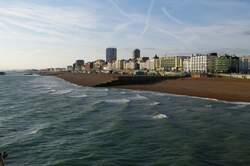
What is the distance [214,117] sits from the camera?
110ft

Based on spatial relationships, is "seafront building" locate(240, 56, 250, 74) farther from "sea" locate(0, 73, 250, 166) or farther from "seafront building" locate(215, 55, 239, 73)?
"sea" locate(0, 73, 250, 166)

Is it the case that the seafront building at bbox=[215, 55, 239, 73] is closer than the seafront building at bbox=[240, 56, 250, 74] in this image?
No

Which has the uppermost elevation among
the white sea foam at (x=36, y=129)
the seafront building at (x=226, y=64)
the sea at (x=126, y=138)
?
the seafront building at (x=226, y=64)

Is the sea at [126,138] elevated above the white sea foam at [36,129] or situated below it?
below

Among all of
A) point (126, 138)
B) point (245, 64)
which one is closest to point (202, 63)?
point (245, 64)

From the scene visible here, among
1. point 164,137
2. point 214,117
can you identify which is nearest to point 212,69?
point 214,117

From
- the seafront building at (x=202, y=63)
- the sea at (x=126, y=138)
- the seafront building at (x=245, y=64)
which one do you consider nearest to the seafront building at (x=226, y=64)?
the seafront building at (x=202, y=63)

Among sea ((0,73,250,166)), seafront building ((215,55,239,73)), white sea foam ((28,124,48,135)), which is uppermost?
seafront building ((215,55,239,73))

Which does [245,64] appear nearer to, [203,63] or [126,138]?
[203,63]

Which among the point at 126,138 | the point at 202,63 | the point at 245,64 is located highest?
the point at 202,63

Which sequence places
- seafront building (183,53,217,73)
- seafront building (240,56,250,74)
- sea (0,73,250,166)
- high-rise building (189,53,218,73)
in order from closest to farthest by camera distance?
sea (0,73,250,166) → seafront building (240,56,250,74) → high-rise building (189,53,218,73) → seafront building (183,53,217,73)

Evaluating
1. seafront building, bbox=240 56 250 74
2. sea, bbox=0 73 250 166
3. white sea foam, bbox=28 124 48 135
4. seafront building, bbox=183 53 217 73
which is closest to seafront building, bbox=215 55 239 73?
seafront building, bbox=183 53 217 73

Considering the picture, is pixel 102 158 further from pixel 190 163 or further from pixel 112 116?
pixel 112 116

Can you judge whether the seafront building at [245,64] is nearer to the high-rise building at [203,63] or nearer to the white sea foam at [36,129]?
the high-rise building at [203,63]
